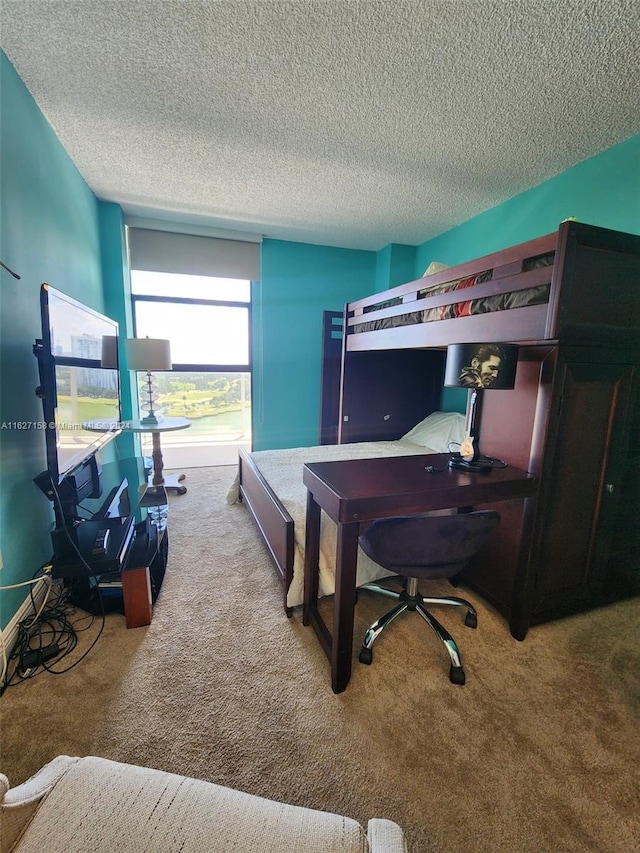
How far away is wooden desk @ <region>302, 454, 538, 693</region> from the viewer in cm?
139

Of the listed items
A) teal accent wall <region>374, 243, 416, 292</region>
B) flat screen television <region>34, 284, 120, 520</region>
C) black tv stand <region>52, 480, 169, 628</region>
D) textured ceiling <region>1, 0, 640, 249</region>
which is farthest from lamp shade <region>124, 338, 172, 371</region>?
teal accent wall <region>374, 243, 416, 292</region>

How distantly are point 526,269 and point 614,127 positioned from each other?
1219 mm

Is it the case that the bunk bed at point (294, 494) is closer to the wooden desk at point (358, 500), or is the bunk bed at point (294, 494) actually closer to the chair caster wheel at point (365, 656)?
the wooden desk at point (358, 500)

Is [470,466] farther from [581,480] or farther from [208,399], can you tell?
[208,399]

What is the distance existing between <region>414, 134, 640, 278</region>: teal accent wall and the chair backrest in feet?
6.88

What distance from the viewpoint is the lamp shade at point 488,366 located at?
162 cm

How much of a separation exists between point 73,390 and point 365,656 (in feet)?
6.32

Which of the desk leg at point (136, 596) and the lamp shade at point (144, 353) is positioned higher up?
the lamp shade at point (144, 353)

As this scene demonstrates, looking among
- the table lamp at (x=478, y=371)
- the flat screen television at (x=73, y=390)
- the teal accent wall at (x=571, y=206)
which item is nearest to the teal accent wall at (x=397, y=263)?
the teal accent wall at (x=571, y=206)

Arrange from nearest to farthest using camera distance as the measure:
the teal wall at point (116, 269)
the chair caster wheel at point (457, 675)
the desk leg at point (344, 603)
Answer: the desk leg at point (344, 603)
the chair caster wheel at point (457, 675)
the teal wall at point (116, 269)

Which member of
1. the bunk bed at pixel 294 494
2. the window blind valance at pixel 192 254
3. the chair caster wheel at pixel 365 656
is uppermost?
the window blind valance at pixel 192 254

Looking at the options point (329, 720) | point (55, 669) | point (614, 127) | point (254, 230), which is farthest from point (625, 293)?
point (254, 230)

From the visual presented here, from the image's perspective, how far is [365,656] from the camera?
1.58m

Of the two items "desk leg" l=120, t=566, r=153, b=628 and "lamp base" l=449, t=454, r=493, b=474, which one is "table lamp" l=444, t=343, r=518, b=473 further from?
"desk leg" l=120, t=566, r=153, b=628
